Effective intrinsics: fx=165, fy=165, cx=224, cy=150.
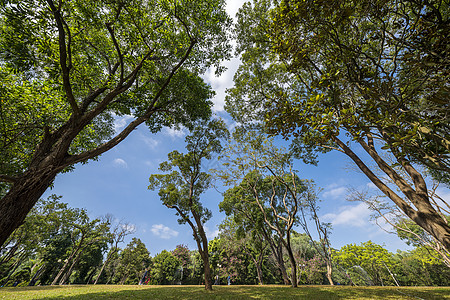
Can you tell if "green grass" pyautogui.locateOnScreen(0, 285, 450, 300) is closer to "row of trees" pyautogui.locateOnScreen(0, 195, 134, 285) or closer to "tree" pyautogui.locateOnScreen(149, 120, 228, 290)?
"tree" pyautogui.locateOnScreen(149, 120, 228, 290)

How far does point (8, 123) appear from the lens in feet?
20.6

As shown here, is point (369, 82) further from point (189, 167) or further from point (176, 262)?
point (176, 262)

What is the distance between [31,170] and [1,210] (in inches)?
37.5

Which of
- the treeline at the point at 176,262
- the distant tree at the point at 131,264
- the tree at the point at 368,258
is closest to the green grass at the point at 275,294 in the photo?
the treeline at the point at 176,262

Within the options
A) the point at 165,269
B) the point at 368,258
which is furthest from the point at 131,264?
the point at 368,258

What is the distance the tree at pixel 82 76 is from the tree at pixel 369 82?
10.1 ft

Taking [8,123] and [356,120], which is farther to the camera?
[8,123]

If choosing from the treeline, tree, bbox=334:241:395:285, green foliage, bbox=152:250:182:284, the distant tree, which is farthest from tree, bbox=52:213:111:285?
tree, bbox=334:241:395:285

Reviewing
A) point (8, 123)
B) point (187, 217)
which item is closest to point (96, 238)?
point (187, 217)

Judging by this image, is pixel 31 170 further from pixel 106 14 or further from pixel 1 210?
pixel 106 14

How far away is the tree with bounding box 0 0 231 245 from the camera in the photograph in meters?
4.02

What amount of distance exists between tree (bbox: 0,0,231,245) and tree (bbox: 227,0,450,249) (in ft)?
10.1

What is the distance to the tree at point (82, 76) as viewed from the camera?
4.02 meters

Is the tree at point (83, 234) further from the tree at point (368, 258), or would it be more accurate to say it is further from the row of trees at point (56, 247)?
the tree at point (368, 258)
